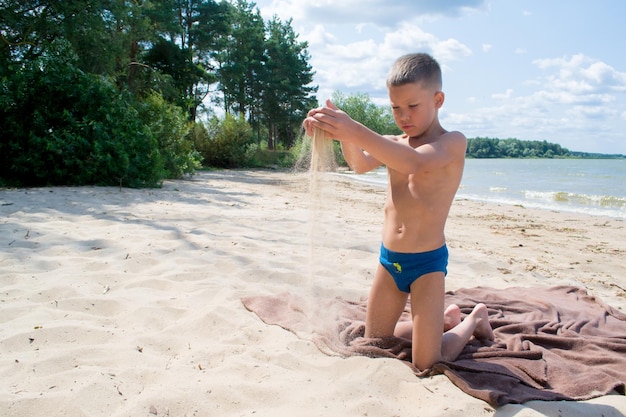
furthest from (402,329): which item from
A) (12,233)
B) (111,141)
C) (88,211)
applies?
(111,141)

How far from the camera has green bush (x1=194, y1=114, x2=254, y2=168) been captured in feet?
83.1

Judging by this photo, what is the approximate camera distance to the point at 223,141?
25.6m

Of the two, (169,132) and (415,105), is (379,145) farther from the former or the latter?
(169,132)

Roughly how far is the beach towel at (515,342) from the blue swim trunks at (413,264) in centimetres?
44

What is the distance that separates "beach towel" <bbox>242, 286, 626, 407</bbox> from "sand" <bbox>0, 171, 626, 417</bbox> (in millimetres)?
104

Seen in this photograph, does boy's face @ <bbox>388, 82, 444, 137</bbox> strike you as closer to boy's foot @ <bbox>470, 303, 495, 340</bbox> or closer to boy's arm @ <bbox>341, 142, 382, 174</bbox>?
boy's arm @ <bbox>341, 142, 382, 174</bbox>

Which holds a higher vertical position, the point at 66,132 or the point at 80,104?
the point at 80,104

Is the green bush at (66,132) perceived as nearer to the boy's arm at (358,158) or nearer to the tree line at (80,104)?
the tree line at (80,104)

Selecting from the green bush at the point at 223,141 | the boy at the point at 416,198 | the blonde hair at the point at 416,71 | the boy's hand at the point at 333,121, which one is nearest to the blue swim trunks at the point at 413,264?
the boy at the point at 416,198

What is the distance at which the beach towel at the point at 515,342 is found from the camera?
7.86 ft

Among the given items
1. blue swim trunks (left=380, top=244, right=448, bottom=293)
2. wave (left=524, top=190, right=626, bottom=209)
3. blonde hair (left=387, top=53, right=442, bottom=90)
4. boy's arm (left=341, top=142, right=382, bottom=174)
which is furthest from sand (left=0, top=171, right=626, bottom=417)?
wave (left=524, top=190, right=626, bottom=209)

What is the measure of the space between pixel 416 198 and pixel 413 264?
39 cm

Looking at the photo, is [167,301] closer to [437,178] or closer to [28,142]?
[437,178]

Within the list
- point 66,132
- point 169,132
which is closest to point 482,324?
point 66,132
